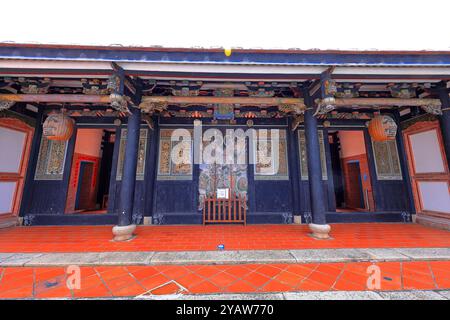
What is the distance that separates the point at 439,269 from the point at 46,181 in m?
9.74

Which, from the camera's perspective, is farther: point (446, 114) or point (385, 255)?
point (446, 114)

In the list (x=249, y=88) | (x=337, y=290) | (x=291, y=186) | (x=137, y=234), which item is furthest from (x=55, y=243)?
(x=291, y=186)

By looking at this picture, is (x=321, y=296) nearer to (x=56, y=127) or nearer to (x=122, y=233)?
(x=122, y=233)

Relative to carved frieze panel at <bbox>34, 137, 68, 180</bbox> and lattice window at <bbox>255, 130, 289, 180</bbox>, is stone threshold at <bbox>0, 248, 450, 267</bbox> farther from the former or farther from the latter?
carved frieze panel at <bbox>34, 137, 68, 180</bbox>

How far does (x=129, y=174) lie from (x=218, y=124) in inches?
129

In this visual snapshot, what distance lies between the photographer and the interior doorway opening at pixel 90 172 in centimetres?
737

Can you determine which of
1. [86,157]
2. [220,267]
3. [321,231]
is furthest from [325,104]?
[86,157]

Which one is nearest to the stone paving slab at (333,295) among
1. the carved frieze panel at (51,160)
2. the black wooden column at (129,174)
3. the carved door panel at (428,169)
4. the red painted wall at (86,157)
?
the black wooden column at (129,174)

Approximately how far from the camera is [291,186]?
5801mm

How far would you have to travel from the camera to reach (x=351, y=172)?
8594 millimetres

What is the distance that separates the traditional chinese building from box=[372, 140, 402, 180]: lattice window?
0.03 meters

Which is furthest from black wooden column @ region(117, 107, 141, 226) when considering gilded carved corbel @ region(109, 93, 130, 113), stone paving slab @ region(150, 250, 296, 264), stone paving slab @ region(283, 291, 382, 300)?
stone paving slab @ region(283, 291, 382, 300)
